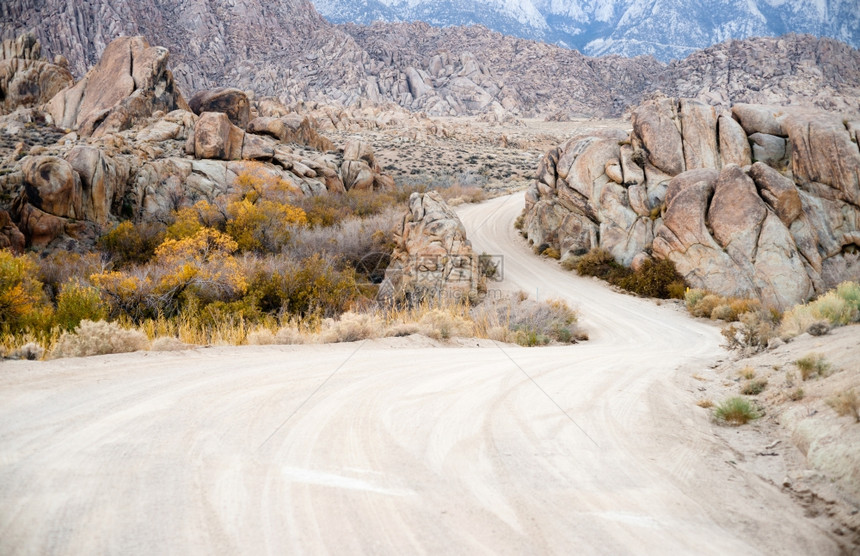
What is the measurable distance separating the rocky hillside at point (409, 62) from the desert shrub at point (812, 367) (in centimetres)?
10589

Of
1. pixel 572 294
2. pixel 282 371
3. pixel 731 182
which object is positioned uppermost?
pixel 731 182

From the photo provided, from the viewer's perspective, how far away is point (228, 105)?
117ft

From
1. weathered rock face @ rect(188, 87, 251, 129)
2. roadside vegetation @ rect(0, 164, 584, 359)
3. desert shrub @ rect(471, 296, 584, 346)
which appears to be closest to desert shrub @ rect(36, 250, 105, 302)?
roadside vegetation @ rect(0, 164, 584, 359)

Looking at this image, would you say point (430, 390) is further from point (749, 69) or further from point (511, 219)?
point (749, 69)

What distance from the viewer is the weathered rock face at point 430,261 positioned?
1352 cm

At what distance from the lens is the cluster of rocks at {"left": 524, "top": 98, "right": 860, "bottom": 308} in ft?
47.9

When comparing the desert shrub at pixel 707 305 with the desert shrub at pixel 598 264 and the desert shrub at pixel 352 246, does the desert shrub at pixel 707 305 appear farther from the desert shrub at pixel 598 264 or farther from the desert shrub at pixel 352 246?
the desert shrub at pixel 352 246

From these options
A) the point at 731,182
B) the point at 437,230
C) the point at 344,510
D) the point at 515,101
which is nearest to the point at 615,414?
the point at 344,510

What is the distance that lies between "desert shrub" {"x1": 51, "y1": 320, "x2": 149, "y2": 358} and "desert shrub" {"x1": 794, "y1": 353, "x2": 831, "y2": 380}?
7.14 meters

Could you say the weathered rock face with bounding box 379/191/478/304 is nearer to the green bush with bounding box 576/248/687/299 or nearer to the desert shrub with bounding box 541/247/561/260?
the green bush with bounding box 576/248/687/299

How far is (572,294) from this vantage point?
51.1 ft

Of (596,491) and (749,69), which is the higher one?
(749,69)

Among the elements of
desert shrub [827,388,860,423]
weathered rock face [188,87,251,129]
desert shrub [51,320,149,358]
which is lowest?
desert shrub [51,320,149,358]

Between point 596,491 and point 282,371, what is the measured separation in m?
3.58
